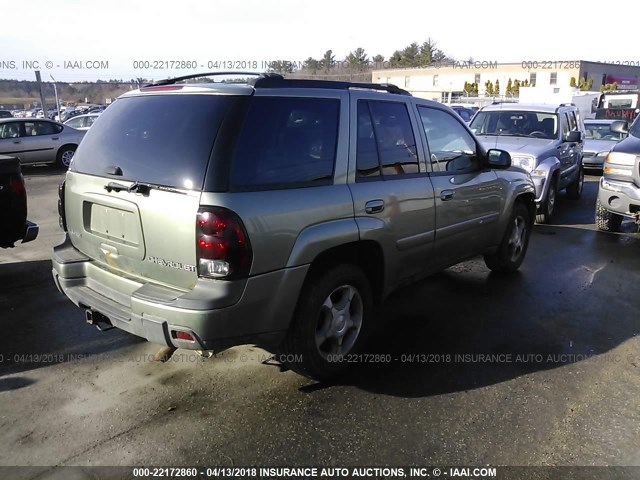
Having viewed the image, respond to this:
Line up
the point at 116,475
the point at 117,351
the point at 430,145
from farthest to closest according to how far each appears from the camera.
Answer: the point at 430,145 < the point at 117,351 < the point at 116,475

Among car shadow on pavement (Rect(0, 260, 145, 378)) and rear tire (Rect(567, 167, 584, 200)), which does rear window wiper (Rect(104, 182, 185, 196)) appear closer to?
car shadow on pavement (Rect(0, 260, 145, 378))

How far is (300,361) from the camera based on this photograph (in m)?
3.24

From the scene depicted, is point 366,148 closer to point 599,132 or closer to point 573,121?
point 573,121

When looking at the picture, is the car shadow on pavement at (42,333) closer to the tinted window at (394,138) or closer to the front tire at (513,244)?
the tinted window at (394,138)

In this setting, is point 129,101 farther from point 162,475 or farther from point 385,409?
point 385,409

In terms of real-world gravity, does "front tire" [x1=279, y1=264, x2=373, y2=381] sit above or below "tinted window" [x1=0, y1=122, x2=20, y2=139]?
below

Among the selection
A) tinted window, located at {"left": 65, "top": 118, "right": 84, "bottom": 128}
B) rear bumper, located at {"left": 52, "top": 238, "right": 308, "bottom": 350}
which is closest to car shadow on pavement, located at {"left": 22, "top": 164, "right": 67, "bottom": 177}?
tinted window, located at {"left": 65, "top": 118, "right": 84, "bottom": 128}

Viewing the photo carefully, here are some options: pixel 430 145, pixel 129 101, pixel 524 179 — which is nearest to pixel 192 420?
pixel 129 101

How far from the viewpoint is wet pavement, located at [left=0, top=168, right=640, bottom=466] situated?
281 centimetres

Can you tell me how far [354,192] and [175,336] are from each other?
1.44 meters

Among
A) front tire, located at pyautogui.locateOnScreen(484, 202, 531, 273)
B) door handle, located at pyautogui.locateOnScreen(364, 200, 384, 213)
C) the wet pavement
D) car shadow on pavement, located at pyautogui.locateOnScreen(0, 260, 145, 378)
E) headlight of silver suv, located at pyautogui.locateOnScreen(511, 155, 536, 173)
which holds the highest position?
door handle, located at pyautogui.locateOnScreen(364, 200, 384, 213)

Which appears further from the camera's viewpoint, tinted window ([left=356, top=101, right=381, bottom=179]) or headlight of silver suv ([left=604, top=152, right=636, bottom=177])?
headlight of silver suv ([left=604, top=152, right=636, bottom=177])

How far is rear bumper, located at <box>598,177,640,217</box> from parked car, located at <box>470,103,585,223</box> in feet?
3.39

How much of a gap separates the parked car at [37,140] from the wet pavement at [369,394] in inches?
420
